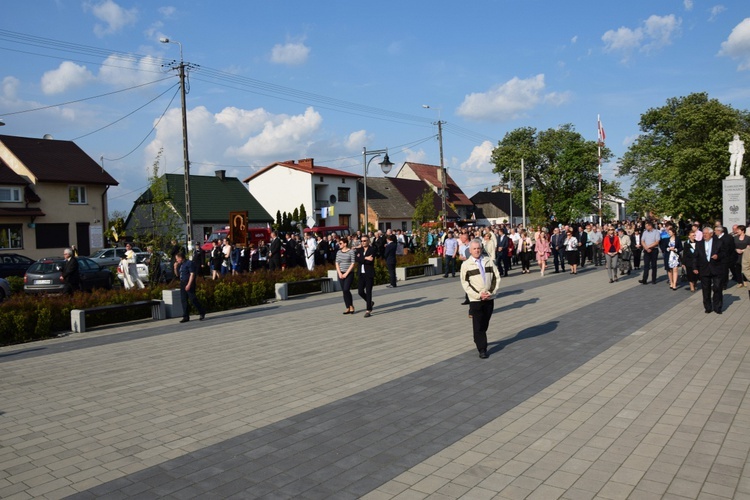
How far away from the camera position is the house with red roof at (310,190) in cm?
5869

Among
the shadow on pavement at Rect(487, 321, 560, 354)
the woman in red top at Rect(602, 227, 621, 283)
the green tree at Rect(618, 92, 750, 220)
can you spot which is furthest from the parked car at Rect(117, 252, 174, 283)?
the green tree at Rect(618, 92, 750, 220)

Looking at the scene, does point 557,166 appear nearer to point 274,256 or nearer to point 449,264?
point 449,264

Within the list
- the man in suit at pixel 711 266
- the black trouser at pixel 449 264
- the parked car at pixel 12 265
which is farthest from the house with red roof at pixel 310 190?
the man in suit at pixel 711 266

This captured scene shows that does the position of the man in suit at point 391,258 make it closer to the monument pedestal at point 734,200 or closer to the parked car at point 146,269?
the parked car at point 146,269

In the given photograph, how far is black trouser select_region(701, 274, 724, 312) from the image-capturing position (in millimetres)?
12070

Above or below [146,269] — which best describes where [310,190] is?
above

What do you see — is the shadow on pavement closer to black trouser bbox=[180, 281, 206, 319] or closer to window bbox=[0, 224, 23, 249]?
black trouser bbox=[180, 281, 206, 319]

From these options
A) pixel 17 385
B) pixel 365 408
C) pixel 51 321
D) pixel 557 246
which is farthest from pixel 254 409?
pixel 557 246

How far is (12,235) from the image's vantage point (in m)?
38.1

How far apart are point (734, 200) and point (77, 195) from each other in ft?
130

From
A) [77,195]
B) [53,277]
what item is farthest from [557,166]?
[53,277]

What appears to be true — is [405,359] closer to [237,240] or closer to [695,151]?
[237,240]

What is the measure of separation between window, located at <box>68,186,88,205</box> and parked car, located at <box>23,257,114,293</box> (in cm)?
2327

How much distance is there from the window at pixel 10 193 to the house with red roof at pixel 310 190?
24424 mm
